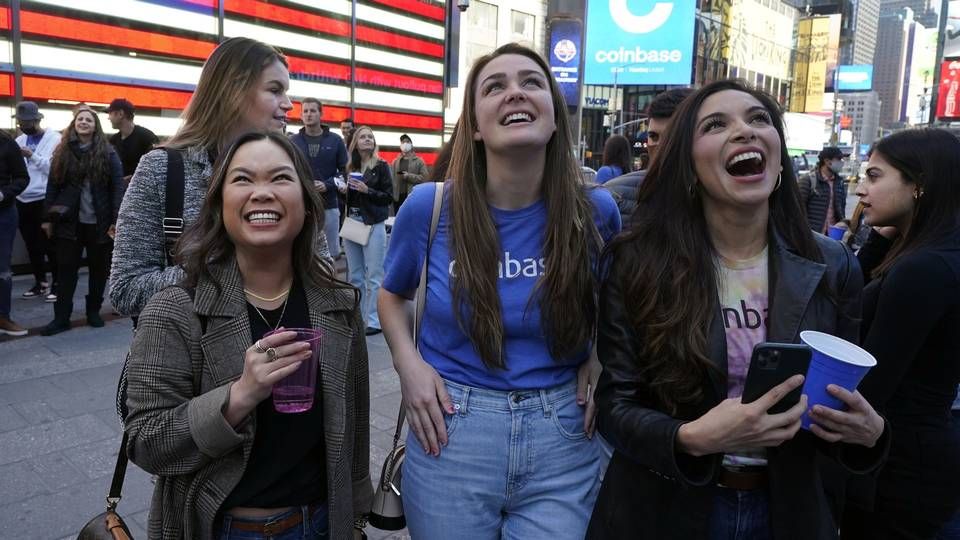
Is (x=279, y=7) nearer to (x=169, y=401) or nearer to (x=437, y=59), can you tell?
(x=437, y=59)

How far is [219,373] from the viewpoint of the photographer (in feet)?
5.59

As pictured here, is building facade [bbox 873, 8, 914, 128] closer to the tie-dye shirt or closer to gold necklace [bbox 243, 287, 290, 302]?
the tie-dye shirt

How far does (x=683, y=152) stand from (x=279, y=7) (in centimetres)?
1352

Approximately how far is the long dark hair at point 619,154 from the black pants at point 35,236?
21.2ft

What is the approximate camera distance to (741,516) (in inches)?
65.0

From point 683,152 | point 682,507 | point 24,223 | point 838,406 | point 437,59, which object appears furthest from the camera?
point 437,59

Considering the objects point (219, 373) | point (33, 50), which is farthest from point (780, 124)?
point (33, 50)

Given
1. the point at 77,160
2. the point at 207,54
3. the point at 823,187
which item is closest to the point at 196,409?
the point at 77,160

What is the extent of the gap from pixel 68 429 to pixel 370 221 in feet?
10.9

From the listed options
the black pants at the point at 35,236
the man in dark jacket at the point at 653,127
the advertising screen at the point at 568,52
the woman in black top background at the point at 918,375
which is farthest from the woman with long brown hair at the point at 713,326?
the advertising screen at the point at 568,52

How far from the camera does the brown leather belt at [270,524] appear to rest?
1706 mm

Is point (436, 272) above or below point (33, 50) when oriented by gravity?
below

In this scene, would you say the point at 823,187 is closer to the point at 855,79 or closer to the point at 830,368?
the point at 830,368

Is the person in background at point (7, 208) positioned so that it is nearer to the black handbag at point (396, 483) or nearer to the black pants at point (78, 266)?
the black pants at point (78, 266)
